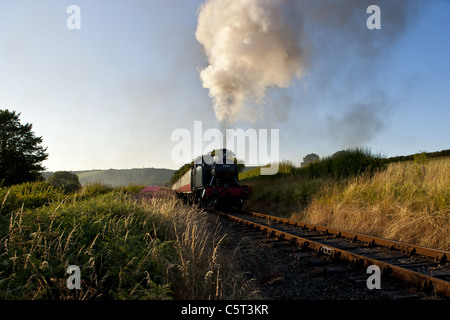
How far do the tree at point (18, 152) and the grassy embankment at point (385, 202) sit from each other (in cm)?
2563

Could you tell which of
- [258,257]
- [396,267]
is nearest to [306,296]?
[396,267]

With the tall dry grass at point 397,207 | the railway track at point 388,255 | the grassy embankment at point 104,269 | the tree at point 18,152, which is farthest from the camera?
the tree at point 18,152

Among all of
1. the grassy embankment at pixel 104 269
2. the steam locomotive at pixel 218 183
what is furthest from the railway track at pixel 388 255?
the steam locomotive at pixel 218 183

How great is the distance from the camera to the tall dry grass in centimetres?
605

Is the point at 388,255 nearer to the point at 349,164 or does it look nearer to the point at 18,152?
the point at 349,164

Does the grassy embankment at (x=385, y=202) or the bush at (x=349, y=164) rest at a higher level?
the bush at (x=349, y=164)

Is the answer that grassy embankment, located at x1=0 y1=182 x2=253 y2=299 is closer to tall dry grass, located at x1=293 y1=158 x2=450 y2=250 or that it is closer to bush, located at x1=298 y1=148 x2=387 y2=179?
tall dry grass, located at x1=293 y1=158 x2=450 y2=250

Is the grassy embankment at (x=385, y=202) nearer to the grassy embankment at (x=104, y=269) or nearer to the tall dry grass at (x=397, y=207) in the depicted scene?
the tall dry grass at (x=397, y=207)

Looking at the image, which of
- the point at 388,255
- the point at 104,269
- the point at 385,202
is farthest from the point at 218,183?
the point at 104,269

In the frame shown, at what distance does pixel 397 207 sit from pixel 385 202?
37 centimetres

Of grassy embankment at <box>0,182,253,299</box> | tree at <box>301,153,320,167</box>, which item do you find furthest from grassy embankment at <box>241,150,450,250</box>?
grassy embankment at <box>0,182,253,299</box>

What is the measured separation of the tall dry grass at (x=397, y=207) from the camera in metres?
6.05

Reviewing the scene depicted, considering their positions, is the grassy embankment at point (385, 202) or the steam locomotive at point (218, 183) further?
the steam locomotive at point (218, 183)

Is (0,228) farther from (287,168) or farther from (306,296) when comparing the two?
(287,168)
